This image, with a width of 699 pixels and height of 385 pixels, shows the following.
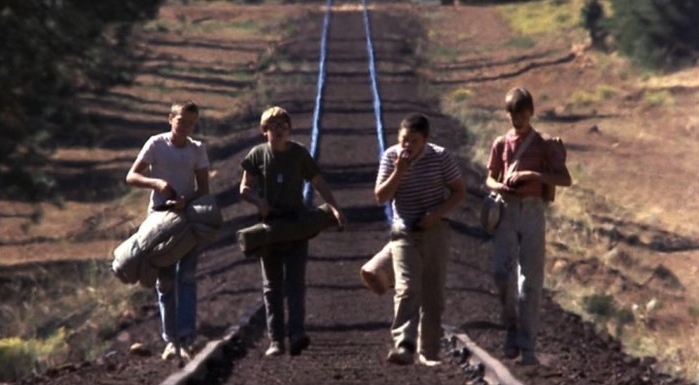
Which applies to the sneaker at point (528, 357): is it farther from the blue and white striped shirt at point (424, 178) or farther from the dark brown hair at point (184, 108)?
the dark brown hair at point (184, 108)

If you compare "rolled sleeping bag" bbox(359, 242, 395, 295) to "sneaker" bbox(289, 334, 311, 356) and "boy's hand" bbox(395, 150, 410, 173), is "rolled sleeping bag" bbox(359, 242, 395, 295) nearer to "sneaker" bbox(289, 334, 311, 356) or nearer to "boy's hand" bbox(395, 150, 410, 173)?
"boy's hand" bbox(395, 150, 410, 173)

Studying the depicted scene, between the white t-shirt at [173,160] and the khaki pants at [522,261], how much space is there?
6.76 feet

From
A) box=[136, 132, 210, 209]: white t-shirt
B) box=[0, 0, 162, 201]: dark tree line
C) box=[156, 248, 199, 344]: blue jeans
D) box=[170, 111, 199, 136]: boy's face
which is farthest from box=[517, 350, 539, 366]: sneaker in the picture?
box=[0, 0, 162, 201]: dark tree line

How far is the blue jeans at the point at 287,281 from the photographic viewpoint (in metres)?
12.7

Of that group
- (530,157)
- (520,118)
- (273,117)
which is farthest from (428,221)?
(273,117)

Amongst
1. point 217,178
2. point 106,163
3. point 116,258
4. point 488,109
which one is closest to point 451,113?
point 488,109

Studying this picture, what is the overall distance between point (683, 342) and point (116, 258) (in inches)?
303

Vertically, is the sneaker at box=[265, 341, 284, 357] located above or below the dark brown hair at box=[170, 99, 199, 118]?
below

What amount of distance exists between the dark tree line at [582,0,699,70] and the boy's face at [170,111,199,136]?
34958 mm

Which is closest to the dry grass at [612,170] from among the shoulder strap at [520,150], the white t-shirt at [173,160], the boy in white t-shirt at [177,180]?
the shoulder strap at [520,150]

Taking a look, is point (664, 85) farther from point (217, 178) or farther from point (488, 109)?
point (217, 178)

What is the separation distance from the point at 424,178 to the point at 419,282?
2.50 feet

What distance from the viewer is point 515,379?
12.2 meters

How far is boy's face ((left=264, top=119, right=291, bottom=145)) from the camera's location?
481 inches
